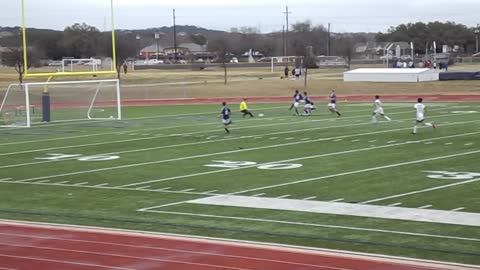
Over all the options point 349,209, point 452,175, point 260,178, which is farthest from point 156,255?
point 452,175

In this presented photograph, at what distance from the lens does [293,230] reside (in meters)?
12.4

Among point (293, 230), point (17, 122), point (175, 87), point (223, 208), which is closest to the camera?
point (293, 230)

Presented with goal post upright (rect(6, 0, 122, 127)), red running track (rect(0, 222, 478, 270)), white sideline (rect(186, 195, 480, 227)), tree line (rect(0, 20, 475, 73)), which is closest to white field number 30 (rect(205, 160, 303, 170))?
white sideline (rect(186, 195, 480, 227))

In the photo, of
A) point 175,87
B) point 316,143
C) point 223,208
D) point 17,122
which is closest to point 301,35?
point 175,87

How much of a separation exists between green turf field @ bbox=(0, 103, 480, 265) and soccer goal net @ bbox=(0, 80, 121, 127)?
6038mm

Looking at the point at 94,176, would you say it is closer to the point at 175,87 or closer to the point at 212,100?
the point at 212,100

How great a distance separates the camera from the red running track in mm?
10109

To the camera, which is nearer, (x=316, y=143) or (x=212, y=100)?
(x=316, y=143)

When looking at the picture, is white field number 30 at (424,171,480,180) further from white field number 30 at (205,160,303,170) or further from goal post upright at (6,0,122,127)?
goal post upright at (6,0,122,127)

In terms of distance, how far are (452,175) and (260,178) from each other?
4.17m

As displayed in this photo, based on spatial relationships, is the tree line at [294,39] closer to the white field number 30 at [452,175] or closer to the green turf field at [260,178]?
the green turf field at [260,178]

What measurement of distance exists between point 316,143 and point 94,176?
8204mm

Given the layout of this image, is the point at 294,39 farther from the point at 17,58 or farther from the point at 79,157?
the point at 79,157

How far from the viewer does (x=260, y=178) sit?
1792 centimetres
